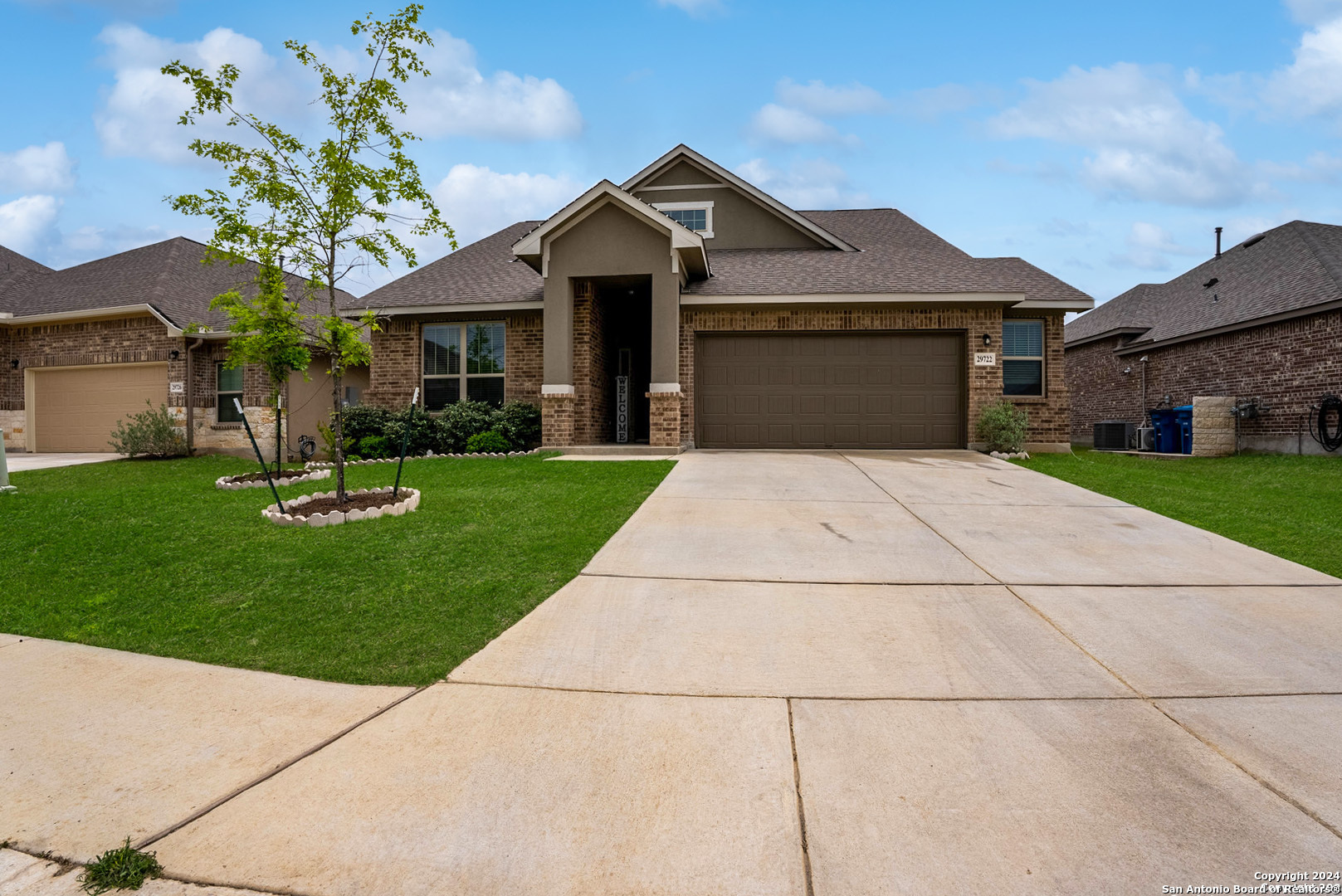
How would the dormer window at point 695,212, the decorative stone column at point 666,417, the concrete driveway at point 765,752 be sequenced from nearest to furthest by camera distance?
the concrete driveway at point 765,752
the decorative stone column at point 666,417
the dormer window at point 695,212

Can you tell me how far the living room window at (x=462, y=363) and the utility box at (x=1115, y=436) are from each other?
1600 cm

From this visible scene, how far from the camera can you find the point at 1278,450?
15.6 metres

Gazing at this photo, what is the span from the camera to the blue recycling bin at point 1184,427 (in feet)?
53.9

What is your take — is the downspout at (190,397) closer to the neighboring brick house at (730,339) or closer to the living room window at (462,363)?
the neighboring brick house at (730,339)

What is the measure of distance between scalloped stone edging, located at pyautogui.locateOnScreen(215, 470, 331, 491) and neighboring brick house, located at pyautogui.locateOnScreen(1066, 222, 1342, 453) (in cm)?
1934

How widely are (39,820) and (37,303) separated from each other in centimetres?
2317

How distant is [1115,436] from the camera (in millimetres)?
18625

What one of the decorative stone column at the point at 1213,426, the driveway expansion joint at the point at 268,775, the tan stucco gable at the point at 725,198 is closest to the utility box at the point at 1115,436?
the decorative stone column at the point at 1213,426

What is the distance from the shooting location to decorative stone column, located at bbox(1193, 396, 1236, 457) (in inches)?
625

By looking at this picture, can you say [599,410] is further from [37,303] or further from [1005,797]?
[37,303]

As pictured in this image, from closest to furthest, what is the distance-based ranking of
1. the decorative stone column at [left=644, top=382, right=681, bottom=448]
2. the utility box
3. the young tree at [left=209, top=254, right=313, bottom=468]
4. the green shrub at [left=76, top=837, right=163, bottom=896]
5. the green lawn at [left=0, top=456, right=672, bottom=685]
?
the green shrub at [left=76, top=837, right=163, bottom=896] < the green lawn at [left=0, top=456, right=672, bottom=685] < the young tree at [left=209, top=254, right=313, bottom=468] < the decorative stone column at [left=644, top=382, right=681, bottom=448] < the utility box

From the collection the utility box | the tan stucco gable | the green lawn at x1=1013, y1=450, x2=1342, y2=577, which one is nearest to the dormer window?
the tan stucco gable

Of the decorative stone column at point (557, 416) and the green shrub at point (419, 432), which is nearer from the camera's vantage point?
the decorative stone column at point (557, 416)

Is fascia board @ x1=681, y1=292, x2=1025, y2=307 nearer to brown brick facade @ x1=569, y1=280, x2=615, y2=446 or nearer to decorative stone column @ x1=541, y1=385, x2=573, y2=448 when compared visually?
brown brick facade @ x1=569, y1=280, x2=615, y2=446
